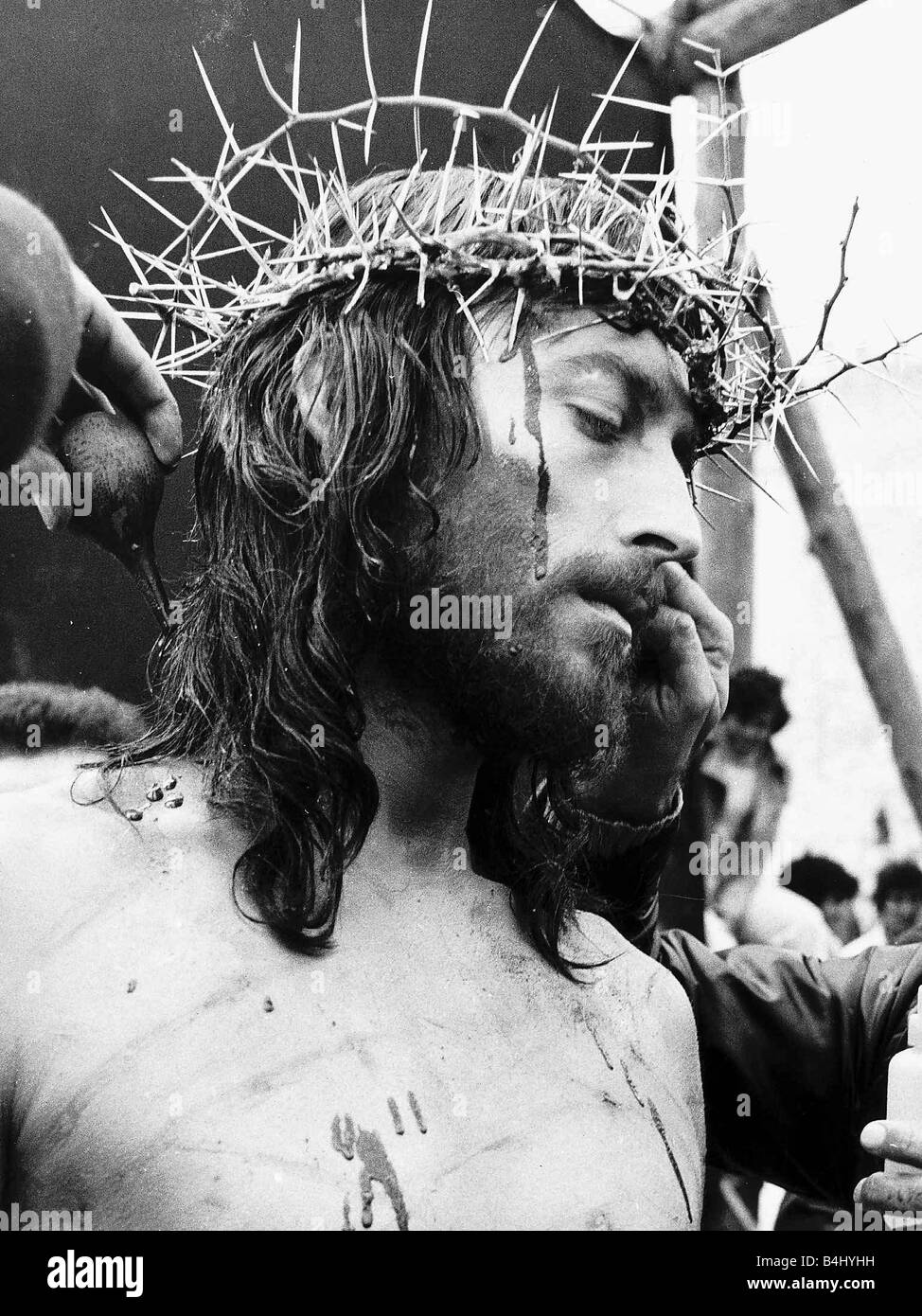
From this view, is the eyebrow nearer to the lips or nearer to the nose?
the nose

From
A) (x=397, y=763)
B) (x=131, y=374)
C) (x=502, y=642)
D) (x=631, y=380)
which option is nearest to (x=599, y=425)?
(x=631, y=380)

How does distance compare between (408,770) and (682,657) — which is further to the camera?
(682,657)

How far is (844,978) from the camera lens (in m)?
2.03

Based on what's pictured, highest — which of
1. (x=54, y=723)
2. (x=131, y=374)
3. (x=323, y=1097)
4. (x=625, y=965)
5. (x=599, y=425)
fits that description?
(x=131, y=374)

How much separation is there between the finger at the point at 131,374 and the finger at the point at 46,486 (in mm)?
134

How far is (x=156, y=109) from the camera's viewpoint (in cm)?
192

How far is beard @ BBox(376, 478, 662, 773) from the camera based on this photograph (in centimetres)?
177

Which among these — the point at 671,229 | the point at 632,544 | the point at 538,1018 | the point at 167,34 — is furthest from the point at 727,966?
the point at 167,34

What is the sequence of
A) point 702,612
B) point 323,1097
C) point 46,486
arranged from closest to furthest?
point 323,1097 < point 46,486 < point 702,612

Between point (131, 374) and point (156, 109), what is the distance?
40 centimetres

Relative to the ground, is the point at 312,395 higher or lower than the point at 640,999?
higher

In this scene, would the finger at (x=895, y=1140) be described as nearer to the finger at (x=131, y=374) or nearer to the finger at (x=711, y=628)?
the finger at (x=711, y=628)

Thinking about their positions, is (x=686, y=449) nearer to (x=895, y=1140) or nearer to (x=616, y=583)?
(x=616, y=583)
